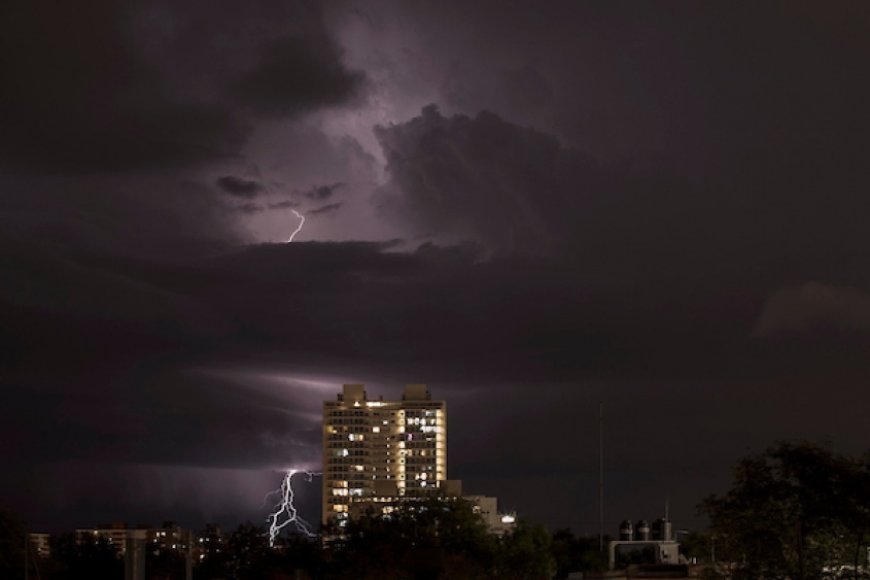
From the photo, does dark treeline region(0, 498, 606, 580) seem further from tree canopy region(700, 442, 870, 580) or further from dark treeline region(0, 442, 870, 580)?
tree canopy region(700, 442, 870, 580)

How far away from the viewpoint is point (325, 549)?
74375 millimetres

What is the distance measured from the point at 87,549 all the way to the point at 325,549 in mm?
13940

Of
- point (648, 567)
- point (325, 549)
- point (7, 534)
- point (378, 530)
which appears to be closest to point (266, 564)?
point (325, 549)

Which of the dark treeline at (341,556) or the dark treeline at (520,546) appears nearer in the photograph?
the dark treeline at (520,546)

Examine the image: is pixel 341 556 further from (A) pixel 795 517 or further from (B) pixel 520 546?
(A) pixel 795 517

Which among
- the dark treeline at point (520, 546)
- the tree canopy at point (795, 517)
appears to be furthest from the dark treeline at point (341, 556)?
the tree canopy at point (795, 517)

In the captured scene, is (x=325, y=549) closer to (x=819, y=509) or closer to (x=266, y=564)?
(x=266, y=564)

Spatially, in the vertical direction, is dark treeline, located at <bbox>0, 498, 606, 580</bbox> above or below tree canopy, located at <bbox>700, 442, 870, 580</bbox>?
below

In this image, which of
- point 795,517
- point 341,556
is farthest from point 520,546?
point 795,517

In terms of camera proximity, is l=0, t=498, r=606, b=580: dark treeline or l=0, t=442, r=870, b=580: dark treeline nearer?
l=0, t=442, r=870, b=580: dark treeline

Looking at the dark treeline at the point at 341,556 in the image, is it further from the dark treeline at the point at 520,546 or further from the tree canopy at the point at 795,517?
the tree canopy at the point at 795,517

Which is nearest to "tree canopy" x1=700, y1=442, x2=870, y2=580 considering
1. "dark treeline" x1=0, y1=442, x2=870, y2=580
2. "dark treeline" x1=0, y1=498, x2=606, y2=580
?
"dark treeline" x1=0, y1=442, x2=870, y2=580

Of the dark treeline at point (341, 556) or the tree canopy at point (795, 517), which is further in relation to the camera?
the dark treeline at point (341, 556)

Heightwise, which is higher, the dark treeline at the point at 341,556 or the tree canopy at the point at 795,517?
the tree canopy at the point at 795,517
